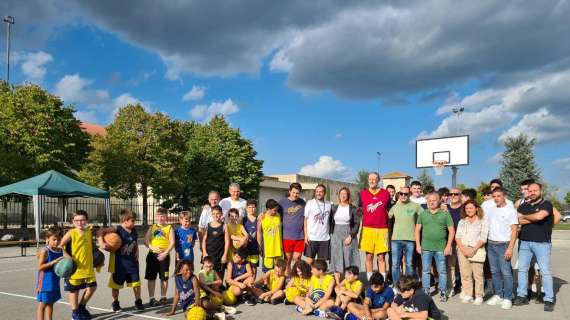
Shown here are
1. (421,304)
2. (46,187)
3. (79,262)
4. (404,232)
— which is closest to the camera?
(421,304)

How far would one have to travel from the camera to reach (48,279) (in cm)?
598

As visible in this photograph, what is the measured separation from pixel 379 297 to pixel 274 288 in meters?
1.97

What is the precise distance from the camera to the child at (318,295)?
6.73 metres

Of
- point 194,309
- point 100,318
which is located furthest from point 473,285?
point 100,318

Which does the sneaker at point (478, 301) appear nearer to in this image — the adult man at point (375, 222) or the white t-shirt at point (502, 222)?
the white t-shirt at point (502, 222)

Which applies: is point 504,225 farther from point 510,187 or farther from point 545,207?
point 510,187

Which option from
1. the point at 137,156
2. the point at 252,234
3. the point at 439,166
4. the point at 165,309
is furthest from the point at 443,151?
the point at 165,309

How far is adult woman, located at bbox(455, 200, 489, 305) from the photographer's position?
24.2ft

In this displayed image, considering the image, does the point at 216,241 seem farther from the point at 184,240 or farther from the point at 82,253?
the point at 82,253

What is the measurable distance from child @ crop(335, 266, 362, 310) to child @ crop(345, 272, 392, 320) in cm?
11

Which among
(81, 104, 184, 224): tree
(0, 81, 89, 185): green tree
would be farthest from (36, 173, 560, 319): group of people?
(81, 104, 184, 224): tree

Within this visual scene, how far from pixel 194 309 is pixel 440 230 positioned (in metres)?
4.20

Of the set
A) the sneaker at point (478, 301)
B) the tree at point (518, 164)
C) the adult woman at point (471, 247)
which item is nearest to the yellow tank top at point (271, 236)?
the adult woman at point (471, 247)

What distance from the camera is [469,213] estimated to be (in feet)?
24.6
